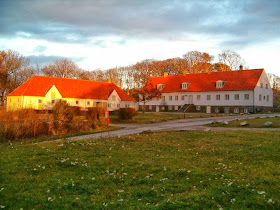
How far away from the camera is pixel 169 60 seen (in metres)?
78.8

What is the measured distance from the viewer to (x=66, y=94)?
52.0 meters

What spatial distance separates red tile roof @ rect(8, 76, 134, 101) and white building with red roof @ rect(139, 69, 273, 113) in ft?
37.1

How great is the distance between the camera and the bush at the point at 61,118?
19.2m

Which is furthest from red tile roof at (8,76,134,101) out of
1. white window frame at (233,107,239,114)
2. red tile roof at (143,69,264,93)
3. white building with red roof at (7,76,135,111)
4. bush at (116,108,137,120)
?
bush at (116,108,137,120)

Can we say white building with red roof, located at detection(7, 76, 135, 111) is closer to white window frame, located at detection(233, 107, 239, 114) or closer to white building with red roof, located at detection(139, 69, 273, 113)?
white building with red roof, located at detection(139, 69, 273, 113)

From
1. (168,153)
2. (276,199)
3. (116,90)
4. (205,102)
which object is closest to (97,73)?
(116,90)

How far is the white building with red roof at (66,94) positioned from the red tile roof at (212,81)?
8.67m

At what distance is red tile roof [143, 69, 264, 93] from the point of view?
4997 centimetres

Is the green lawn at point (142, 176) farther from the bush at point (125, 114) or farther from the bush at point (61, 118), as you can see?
the bush at point (125, 114)

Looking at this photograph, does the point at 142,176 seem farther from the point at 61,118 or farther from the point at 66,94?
the point at 66,94


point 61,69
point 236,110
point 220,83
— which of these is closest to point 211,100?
point 220,83

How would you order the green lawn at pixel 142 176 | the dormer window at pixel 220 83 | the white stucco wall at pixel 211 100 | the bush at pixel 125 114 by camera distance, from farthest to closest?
1. the dormer window at pixel 220 83
2. the white stucco wall at pixel 211 100
3. the bush at pixel 125 114
4. the green lawn at pixel 142 176

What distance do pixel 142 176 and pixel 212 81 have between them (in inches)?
1985

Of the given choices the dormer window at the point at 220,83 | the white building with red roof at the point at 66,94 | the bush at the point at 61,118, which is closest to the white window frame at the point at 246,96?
the dormer window at the point at 220,83
